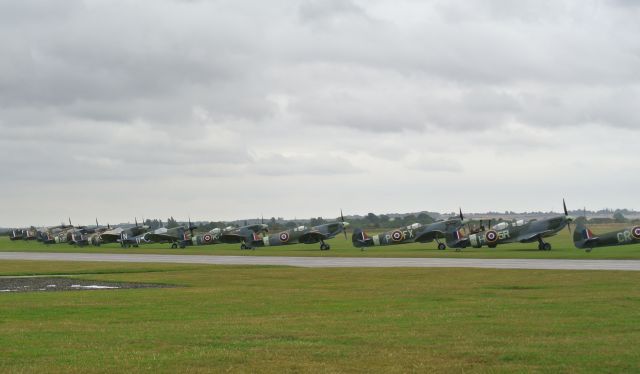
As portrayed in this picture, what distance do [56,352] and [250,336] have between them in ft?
13.5

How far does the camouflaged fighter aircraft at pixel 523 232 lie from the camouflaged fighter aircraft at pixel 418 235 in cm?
258

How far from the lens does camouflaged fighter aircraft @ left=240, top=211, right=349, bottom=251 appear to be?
8181 cm

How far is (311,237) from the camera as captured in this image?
82438mm

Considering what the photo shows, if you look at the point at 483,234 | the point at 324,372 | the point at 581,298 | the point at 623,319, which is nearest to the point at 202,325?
the point at 324,372

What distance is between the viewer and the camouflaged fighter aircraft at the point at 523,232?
212ft

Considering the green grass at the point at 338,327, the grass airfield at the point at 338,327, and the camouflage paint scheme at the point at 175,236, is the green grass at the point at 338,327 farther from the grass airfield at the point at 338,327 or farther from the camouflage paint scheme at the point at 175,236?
the camouflage paint scheme at the point at 175,236

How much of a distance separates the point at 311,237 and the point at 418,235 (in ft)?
41.6

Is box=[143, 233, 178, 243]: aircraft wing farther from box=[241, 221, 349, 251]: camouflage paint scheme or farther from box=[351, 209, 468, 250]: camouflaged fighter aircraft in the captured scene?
box=[351, 209, 468, 250]: camouflaged fighter aircraft

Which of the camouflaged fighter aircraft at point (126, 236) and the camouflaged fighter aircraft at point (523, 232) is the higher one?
the camouflaged fighter aircraft at point (126, 236)

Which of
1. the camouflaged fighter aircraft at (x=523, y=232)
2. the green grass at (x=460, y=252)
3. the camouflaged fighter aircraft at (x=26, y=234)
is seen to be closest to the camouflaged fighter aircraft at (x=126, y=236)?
the green grass at (x=460, y=252)

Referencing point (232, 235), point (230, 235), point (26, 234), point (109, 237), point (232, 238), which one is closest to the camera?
point (232, 235)

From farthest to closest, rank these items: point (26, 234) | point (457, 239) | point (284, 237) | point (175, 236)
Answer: point (26, 234) < point (175, 236) < point (284, 237) < point (457, 239)

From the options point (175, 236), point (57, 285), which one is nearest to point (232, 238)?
point (175, 236)

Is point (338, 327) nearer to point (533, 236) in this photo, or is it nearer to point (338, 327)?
point (338, 327)
